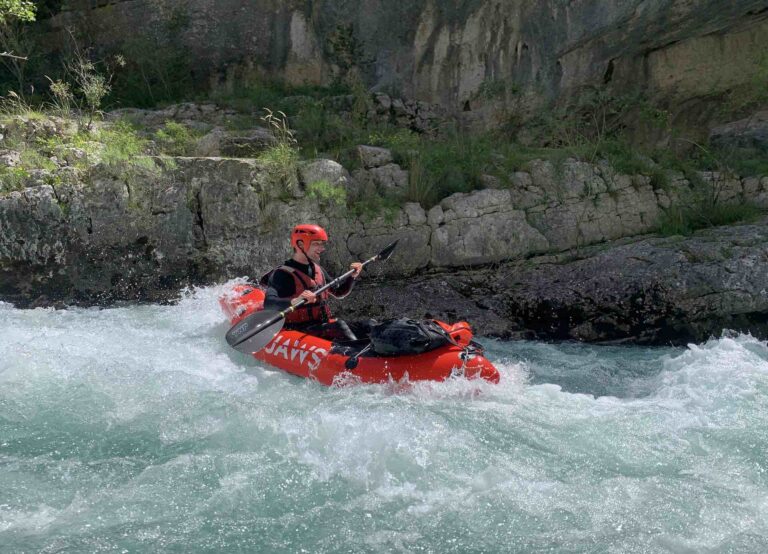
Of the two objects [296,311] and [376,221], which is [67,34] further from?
[296,311]

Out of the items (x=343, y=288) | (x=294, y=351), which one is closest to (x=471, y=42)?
(x=343, y=288)

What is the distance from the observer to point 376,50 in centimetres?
1161

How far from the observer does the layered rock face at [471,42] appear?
9.12m

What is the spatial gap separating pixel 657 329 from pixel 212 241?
15.9 ft

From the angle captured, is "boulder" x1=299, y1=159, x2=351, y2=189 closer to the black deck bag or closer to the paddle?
the paddle

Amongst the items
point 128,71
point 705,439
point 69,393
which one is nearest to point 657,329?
point 705,439

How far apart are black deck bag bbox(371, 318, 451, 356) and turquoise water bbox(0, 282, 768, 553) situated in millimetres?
273

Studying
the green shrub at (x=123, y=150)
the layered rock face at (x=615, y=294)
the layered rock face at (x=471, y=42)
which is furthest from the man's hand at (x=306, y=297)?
the layered rock face at (x=471, y=42)

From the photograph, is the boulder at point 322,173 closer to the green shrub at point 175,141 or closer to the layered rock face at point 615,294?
the layered rock face at point 615,294

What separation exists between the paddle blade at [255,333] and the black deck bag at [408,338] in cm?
94

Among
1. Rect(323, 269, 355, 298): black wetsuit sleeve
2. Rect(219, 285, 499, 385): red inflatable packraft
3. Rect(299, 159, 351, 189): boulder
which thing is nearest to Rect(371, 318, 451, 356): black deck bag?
Rect(219, 285, 499, 385): red inflatable packraft

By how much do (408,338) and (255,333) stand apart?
130cm

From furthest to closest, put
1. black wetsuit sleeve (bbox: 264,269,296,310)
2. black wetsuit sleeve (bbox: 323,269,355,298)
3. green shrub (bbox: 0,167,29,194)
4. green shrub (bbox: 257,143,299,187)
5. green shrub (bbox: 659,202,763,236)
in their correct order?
1. green shrub (bbox: 257,143,299,187)
2. green shrub (bbox: 659,202,763,236)
3. green shrub (bbox: 0,167,29,194)
4. black wetsuit sleeve (bbox: 323,269,355,298)
5. black wetsuit sleeve (bbox: 264,269,296,310)

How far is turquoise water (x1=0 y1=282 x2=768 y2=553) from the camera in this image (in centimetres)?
302
